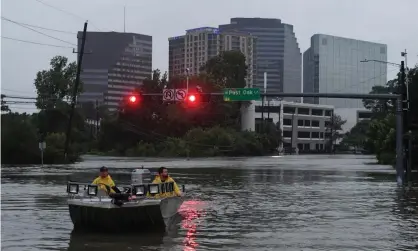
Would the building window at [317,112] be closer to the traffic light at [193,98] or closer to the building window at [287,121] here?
the building window at [287,121]

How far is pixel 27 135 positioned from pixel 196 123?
64.7m

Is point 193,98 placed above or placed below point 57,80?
below

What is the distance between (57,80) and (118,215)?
85.0 metres

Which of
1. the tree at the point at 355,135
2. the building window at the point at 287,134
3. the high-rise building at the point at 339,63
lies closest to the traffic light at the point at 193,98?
the high-rise building at the point at 339,63

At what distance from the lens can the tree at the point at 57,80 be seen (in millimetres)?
96938

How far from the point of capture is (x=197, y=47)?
152625mm

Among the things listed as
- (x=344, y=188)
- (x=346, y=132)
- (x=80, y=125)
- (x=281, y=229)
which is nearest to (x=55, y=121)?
(x=80, y=125)

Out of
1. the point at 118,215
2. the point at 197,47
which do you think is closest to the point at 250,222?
the point at 118,215

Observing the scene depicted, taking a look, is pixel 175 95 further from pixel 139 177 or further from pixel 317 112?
pixel 317 112

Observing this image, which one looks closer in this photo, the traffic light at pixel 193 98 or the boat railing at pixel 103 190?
the boat railing at pixel 103 190

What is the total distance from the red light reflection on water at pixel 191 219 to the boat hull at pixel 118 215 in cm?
89

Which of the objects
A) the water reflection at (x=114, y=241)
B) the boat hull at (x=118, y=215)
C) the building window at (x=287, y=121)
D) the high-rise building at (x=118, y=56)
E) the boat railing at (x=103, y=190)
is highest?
the high-rise building at (x=118, y=56)

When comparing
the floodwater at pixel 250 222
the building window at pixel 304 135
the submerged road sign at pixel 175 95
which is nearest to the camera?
the floodwater at pixel 250 222

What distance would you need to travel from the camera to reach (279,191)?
2917cm
